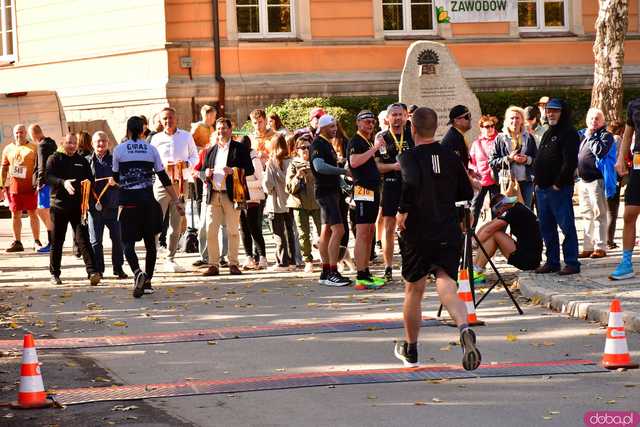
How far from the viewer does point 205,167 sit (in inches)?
679

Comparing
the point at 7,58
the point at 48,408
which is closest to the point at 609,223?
the point at 48,408

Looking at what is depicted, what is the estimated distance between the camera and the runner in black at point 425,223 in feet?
33.0

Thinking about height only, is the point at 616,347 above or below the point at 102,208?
below

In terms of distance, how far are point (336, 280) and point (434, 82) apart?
9556 mm

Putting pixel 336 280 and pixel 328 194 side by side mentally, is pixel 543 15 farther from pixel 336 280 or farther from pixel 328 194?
pixel 336 280

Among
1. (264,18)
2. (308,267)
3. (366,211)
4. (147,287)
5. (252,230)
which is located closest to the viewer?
(366,211)

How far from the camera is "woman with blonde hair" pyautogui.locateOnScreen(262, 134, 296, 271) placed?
57.3 feet

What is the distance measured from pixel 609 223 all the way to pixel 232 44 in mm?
13698

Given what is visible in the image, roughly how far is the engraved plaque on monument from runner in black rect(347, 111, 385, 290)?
911cm

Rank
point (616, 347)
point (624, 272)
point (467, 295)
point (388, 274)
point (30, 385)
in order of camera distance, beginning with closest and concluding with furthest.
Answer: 1. point (30, 385)
2. point (616, 347)
3. point (467, 295)
4. point (624, 272)
5. point (388, 274)

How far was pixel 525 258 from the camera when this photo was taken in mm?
13898

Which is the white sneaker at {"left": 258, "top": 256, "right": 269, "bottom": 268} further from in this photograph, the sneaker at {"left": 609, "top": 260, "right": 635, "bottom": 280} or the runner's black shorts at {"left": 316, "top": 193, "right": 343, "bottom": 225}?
the sneaker at {"left": 609, "top": 260, "right": 635, "bottom": 280}

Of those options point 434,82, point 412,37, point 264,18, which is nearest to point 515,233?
point 434,82

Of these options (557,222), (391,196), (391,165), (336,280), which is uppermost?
(391,165)
